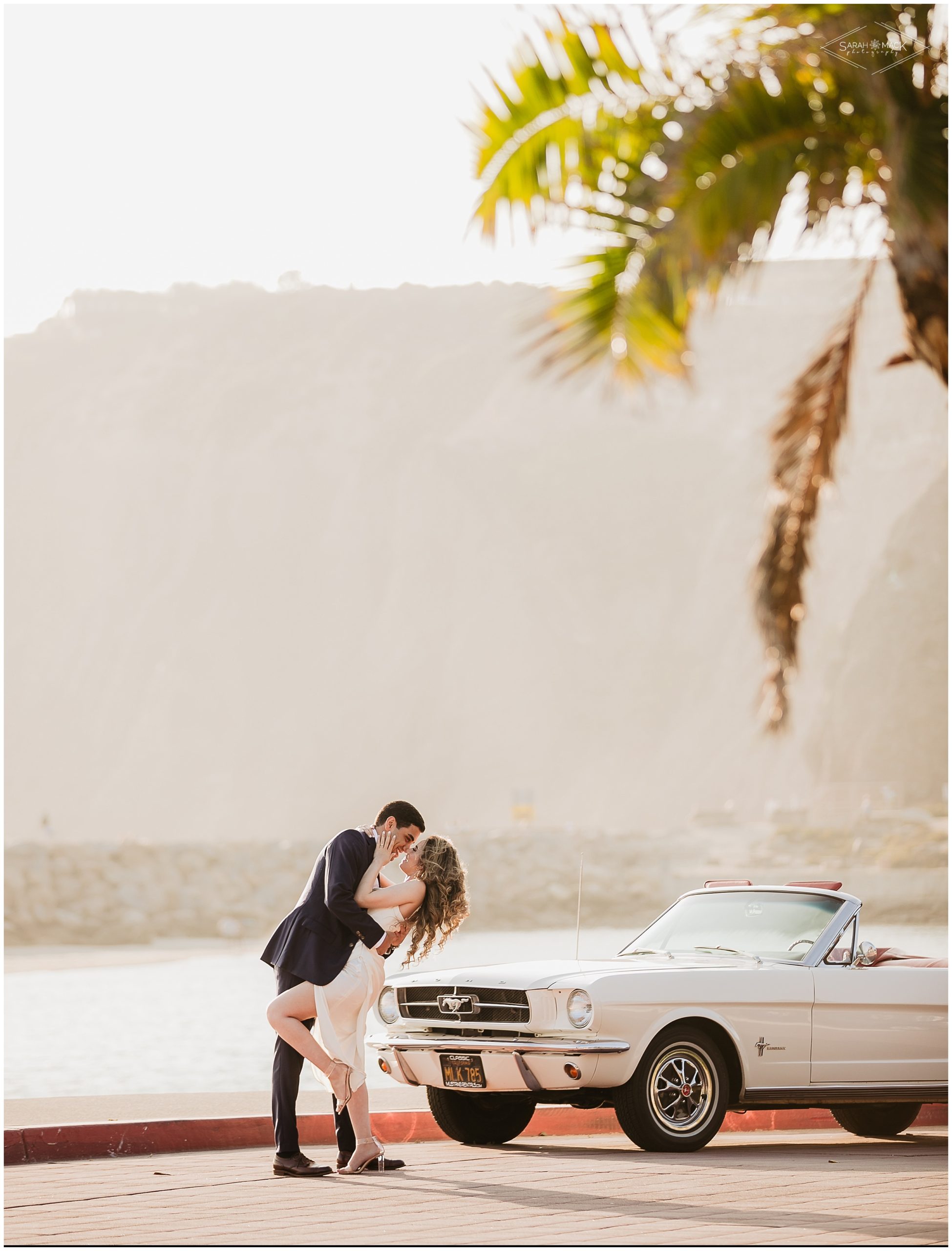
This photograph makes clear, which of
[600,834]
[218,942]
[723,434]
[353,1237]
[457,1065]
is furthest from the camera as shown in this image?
[723,434]

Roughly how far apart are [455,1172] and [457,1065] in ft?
2.54

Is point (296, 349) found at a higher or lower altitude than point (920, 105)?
higher

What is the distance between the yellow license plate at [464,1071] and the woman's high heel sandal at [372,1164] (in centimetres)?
76

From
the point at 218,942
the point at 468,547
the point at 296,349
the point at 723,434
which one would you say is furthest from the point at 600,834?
the point at 296,349

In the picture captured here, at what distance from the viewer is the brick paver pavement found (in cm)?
646

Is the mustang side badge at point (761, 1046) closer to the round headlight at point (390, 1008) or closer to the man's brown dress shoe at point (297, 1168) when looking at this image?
the round headlight at point (390, 1008)

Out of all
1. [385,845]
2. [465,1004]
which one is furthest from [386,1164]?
[385,845]

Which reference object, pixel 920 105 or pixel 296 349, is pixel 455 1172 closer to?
pixel 920 105

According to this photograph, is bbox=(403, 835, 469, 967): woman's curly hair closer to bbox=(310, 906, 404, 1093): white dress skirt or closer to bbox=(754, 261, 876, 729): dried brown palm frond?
bbox=(310, 906, 404, 1093): white dress skirt

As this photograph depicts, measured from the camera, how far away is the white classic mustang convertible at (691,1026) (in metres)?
8.84

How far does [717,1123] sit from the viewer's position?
912 centimetres

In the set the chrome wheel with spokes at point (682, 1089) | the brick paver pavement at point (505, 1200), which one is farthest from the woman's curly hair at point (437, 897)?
the chrome wheel with spokes at point (682, 1089)

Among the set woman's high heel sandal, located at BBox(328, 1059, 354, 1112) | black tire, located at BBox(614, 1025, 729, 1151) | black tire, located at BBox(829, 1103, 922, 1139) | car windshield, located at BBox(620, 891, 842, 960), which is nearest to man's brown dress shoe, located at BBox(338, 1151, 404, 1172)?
woman's high heel sandal, located at BBox(328, 1059, 354, 1112)

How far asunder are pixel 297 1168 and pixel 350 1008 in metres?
0.79
